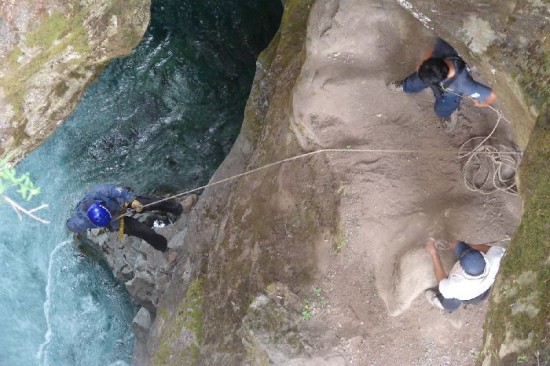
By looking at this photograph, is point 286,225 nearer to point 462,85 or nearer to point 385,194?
point 385,194

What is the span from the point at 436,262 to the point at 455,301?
1.54ft

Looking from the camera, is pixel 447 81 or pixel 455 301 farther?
pixel 447 81

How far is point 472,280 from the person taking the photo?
487cm

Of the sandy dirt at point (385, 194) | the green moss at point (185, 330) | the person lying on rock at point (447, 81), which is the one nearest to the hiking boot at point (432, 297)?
the sandy dirt at point (385, 194)

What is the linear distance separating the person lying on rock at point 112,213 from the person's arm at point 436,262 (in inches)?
178

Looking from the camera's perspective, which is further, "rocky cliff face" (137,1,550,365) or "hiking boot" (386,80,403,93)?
"hiking boot" (386,80,403,93)

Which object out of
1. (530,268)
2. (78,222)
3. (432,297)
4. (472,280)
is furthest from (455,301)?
(78,222)

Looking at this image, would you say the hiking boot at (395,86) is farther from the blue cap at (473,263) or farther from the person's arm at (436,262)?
the blue cap at (473,263)

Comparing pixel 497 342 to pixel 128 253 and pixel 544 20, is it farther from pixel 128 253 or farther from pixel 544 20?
pixel 128 253

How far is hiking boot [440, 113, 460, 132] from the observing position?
618 cm

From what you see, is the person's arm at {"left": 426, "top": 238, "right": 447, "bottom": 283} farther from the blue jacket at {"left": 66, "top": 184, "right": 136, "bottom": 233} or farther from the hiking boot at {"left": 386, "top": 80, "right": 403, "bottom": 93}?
the blue jacket at {"left": 66, "top": 184, "right": 136, "bottom": 233}

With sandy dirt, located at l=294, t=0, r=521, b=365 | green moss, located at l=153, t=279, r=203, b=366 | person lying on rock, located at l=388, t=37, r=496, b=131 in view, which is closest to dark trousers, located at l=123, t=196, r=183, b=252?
green moss, located at l=153, t=279, r=203, b=366

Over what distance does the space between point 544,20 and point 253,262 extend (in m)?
4.68

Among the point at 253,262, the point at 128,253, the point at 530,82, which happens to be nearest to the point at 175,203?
the point at 128,253
